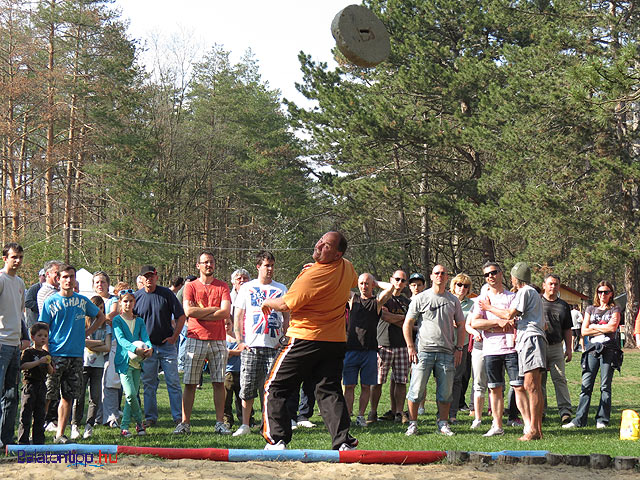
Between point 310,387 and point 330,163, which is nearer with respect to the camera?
point 310,387

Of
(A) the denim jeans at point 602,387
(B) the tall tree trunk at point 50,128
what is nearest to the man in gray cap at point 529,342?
(A) the denim jeans at point 602,387

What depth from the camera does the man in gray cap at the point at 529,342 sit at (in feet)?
27.9

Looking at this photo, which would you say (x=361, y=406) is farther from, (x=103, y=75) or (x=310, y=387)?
(x=103, y=75)

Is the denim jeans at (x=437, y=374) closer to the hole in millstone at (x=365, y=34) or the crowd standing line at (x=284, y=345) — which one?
the crowd standing line at (x=284, y=345)

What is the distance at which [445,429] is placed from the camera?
29.7 ft

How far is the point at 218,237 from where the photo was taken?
47219mm

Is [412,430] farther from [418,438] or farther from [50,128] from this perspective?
[50,128]

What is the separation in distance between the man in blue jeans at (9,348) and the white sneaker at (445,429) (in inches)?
186

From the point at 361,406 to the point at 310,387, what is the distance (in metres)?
0.71

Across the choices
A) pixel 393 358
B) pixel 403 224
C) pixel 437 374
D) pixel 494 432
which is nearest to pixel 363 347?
pixel 393 358

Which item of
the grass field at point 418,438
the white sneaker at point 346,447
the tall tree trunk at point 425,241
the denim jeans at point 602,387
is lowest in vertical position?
the grass field at point 418,438

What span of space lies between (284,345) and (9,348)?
2.71 meters

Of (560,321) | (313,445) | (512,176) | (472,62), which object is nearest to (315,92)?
(472,62)

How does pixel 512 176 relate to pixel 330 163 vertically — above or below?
below
